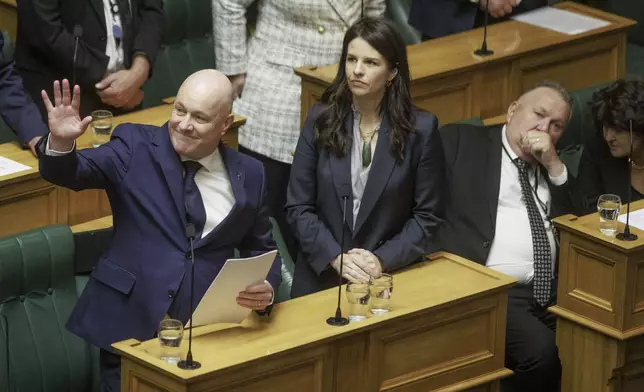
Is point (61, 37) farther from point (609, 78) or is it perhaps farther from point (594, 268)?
A: point (609, 78)

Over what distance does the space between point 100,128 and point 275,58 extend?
0.78m

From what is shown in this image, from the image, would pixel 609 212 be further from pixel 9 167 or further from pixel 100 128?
pixel 9 167

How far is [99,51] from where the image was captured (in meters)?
4.78

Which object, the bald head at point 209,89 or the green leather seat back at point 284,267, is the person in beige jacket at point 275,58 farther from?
A: the bald head at point 209,89

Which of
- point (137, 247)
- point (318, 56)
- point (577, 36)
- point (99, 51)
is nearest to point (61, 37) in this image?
point (99, 51)

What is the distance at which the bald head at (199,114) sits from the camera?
11.8 ft

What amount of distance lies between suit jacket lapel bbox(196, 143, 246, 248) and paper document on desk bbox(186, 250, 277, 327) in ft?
0.50

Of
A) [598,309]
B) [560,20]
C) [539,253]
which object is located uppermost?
[560,20]

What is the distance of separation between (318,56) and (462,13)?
2.83 ft

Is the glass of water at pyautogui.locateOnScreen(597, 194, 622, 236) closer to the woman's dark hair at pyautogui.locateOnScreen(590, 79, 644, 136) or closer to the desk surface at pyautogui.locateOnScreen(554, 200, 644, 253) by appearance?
the desk surface at pyautogui.locateOnScreen(554, 200, 644, 253)

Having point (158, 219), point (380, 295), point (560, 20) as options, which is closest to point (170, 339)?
point (158, 219)

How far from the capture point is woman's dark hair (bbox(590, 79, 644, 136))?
4797 millimetres

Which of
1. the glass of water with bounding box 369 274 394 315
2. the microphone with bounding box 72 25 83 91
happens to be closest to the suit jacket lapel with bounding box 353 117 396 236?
the glass of water with bounding box 369 274 394 315

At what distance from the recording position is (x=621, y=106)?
480 cm
